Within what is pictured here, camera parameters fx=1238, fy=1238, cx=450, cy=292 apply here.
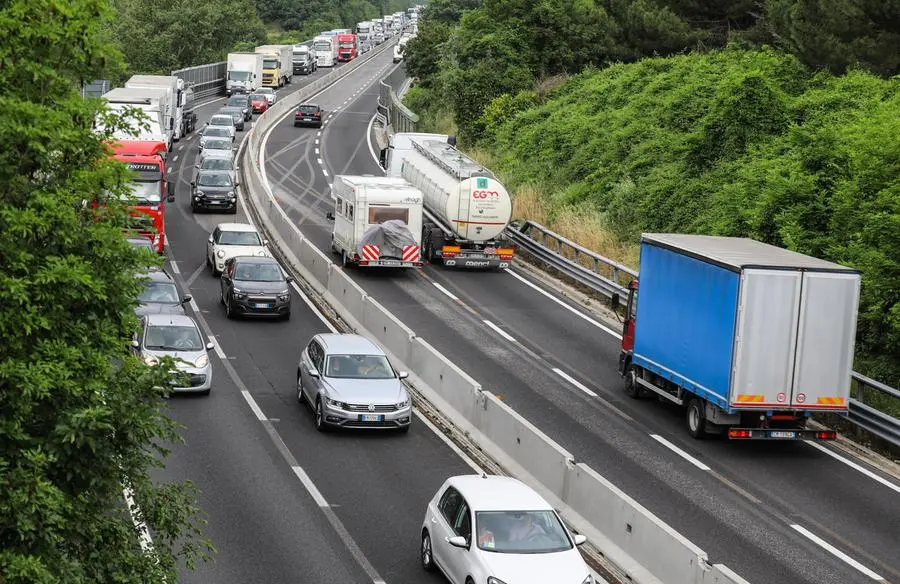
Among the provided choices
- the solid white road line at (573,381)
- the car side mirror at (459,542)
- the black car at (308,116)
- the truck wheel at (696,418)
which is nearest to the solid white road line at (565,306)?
the solid white road line at (573,381)

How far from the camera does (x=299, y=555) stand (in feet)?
55.4

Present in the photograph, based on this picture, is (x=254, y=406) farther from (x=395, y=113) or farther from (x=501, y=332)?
(x=395, y=113)

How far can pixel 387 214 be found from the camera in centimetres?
3828

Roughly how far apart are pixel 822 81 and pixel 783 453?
940 inches

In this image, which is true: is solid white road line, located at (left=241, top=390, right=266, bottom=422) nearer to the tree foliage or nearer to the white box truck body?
the white box truck body

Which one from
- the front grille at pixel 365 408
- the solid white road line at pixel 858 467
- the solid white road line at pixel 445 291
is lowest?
the solid white road line at pixel 858 467

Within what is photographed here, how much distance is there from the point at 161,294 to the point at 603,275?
44.9 feet

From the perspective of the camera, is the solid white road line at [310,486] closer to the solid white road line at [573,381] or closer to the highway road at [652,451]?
the highway road at [652,451]

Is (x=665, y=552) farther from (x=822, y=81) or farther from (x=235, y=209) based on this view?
(x=235, y=209)

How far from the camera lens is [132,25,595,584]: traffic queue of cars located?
48.9ft

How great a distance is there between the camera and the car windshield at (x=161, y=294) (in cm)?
3003

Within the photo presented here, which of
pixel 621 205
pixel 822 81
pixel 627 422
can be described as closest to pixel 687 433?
pixel 627 422

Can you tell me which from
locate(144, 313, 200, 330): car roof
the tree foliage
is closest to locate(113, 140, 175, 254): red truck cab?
locate(144, 313, 200, 330): car roof

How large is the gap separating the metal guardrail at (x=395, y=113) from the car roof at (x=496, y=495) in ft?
186
